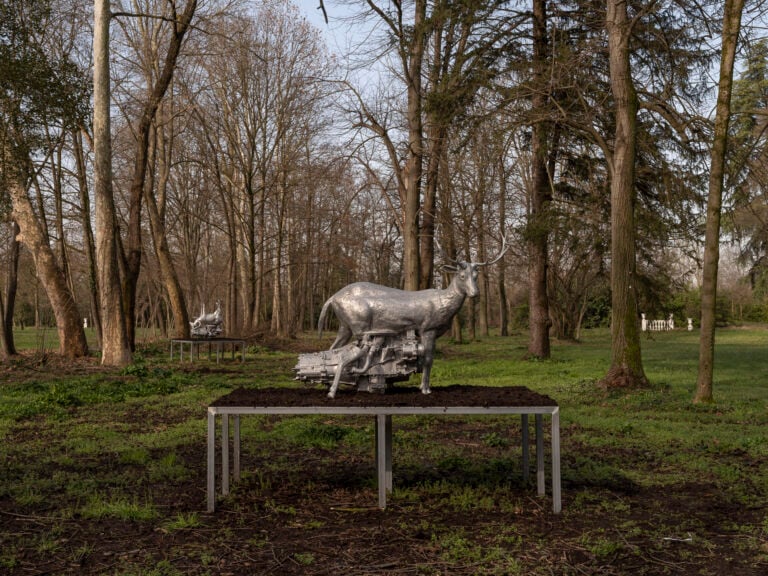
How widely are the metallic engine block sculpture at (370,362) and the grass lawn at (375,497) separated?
1.02 metres

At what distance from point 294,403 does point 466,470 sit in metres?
2.29

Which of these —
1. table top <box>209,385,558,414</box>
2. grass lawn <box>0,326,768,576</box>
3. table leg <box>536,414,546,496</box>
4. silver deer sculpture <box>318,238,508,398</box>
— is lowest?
grass lawn <box>0,326,768,576</box>

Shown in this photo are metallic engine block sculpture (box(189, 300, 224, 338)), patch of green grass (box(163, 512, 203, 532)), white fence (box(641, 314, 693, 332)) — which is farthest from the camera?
white fence (box(641, 314, 693, 332))

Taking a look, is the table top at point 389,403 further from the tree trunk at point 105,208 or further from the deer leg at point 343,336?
the tree trunk at point 105,208

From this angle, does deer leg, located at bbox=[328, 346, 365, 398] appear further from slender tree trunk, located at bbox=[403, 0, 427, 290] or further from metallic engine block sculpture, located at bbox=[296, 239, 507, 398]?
slender tree trunk, located at bbox=[403, 0, 427, 290]

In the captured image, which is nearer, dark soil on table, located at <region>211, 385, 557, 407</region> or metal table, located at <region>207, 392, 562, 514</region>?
metal table, located at <region>207, 392, 562, 514</region>

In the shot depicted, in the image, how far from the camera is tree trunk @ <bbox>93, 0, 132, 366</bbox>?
16.3m

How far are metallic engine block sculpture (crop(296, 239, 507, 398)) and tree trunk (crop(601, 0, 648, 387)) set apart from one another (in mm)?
6941

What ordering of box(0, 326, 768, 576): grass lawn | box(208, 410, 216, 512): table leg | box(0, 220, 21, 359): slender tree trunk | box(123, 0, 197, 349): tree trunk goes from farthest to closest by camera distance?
box(123, 0, 197, 349): tree trunk
box(0, 220, 21, 359): slender tree trunk
box(208, 410, 216, 512): table leg
box(0, 326, 768, 576): grass lawn

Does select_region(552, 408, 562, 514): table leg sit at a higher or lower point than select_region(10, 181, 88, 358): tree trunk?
lower

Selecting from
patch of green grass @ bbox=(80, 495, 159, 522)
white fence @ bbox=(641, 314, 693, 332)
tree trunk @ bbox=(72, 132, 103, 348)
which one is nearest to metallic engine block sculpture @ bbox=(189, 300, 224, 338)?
tree trunk @ bbox=(72, 132, 103, 348)

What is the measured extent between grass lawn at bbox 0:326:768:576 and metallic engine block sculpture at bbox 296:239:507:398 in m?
1.12

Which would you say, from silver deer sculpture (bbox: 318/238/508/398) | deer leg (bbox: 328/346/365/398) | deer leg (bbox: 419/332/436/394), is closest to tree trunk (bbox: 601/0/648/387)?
silver deer sculpture (bbox: 318/238/508/398)

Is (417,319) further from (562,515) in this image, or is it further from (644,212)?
(644,212)
